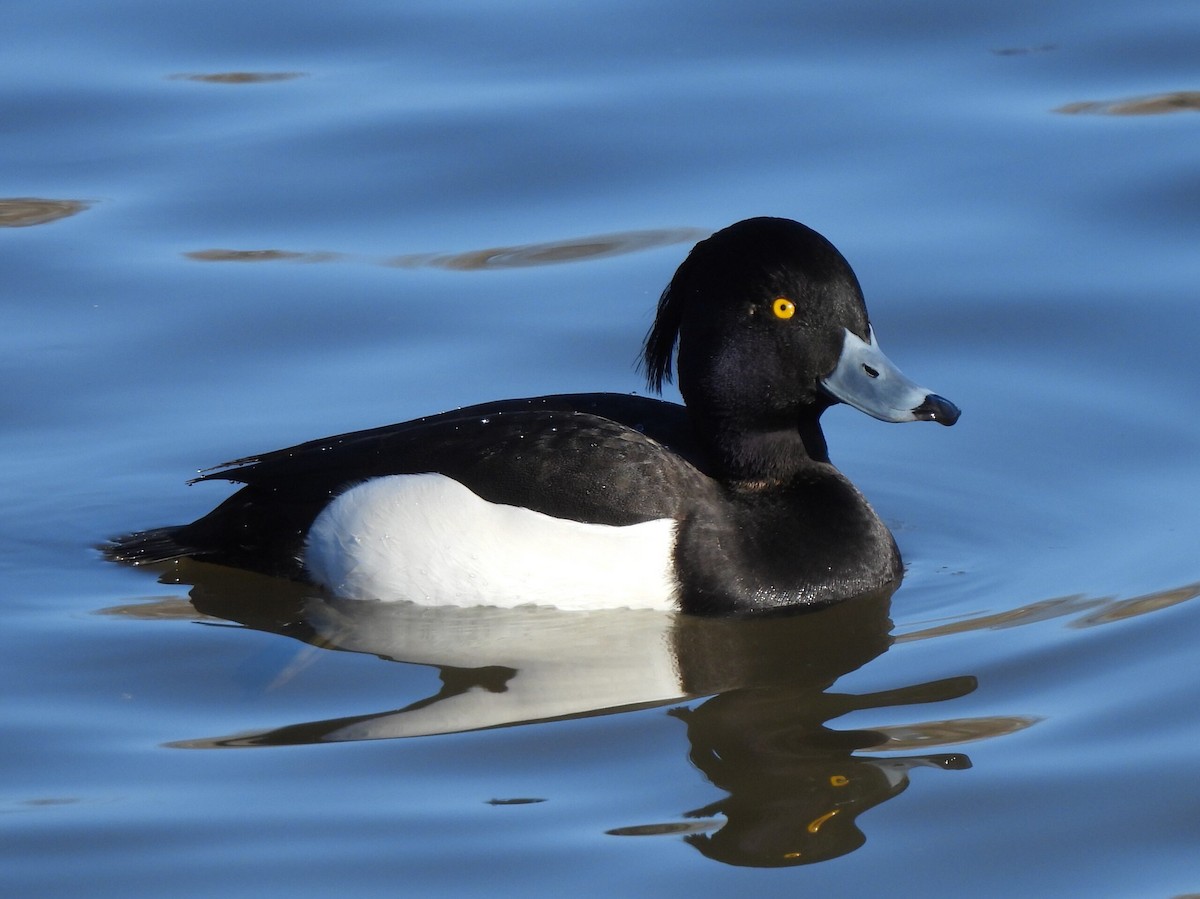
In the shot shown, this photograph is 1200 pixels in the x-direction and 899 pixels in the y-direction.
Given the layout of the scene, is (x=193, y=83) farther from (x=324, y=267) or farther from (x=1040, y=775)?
(x=1040, y=775)

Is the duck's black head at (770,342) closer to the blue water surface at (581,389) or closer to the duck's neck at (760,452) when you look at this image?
the duck's neck at (760,452)

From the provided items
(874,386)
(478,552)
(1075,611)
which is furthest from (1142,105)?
(478,552)

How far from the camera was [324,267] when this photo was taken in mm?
7805

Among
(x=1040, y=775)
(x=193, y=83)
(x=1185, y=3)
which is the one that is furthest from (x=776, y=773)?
(x=1185, y=3)

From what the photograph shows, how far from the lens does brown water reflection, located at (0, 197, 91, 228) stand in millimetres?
8242

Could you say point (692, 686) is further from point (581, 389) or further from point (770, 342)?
point (581, 389)

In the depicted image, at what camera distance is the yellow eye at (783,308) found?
5.47 meters

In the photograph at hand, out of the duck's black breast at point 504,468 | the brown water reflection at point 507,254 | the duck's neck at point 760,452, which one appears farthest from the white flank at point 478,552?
the brown water reflection at point 507,254

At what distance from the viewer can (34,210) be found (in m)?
8.34

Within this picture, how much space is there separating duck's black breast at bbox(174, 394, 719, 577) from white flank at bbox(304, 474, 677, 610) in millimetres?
42

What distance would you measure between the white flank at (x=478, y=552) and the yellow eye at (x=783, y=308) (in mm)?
684

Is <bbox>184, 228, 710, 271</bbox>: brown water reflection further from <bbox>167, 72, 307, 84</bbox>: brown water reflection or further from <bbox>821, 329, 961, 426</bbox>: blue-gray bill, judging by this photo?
<bbox>821, 329, 961, 426</bbox>: blue-gray bill

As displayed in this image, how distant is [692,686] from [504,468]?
86 centimetres

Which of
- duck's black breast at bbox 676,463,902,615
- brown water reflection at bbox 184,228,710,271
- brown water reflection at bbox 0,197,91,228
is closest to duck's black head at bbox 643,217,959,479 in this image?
duck's black breast at bbox 676,463,902,615
